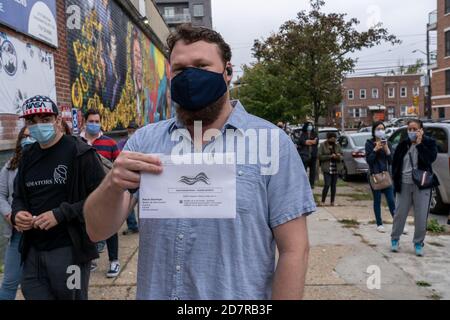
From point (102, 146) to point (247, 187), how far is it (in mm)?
4831

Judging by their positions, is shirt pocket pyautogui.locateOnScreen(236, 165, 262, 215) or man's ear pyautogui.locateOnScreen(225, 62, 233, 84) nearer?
shirt pocket pyautogui.locateOnScreen(236, 165, 262, 215)

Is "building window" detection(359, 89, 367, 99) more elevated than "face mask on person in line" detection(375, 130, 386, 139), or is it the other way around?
"building window" detection(359, 89, 367, 99)

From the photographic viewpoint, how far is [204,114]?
6.11ft

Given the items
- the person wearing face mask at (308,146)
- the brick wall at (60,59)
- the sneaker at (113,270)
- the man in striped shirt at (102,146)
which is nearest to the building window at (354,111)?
the person wearing face mask at (308,146)

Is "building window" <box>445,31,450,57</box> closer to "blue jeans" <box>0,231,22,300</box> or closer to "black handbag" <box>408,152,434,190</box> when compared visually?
"black handbag" <box>408,152,434,190</box>

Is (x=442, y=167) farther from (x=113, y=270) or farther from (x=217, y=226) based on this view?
(x=217, y=226)

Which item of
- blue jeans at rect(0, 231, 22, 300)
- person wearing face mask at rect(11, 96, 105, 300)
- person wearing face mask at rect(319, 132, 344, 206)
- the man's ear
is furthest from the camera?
person wearing face mask at rect(319, 132, 344, 206)

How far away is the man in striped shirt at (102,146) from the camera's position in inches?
211

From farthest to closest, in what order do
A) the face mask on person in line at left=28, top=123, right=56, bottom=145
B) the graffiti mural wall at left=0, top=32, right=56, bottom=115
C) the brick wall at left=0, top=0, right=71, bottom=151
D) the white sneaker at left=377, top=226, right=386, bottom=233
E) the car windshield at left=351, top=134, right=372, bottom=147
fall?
the car windshield at left=351, top=134, right=372, bottom=147 < the white sneaker at left=377, top=226, right=386, bottom=233 < the brick wall at left=0, top=0, right=71, bottom=151 < the graffiti mural wall at left=0, top=32, right=56, bottom=115 < the face mask on person in line at left=28, top=123, right=56, bottom=145

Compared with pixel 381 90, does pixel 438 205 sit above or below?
below

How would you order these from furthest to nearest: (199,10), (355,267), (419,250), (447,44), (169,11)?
1. (169,11)
2. (199,10)
3. (447,44)
4. (419,250)
5. (355,267)

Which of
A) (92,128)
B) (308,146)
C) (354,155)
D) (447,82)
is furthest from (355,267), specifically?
(447,82)

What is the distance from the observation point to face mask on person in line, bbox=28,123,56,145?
3.17 meters

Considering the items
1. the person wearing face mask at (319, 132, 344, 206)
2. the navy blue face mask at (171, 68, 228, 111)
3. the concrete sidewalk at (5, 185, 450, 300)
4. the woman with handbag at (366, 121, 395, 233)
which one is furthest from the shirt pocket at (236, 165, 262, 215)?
the person wearing face mask at (319, 132, 344, 206)
